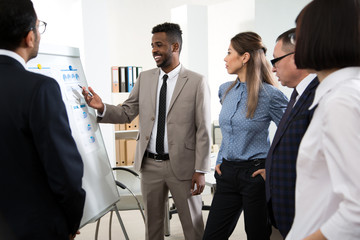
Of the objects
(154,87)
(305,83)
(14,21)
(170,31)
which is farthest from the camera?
(170,31)

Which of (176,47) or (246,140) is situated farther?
(176,47)

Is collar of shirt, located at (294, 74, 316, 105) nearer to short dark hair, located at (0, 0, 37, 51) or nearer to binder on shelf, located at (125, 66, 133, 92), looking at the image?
short dark hair, located at (0, 0, 37, 51)

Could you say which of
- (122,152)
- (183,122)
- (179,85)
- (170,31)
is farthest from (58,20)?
(183,122)

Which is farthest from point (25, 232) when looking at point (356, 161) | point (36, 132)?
point (356, 161)

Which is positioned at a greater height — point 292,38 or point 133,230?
point 292,38

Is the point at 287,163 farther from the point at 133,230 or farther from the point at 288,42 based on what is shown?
the point at 133,230

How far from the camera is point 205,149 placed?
2.57 metres

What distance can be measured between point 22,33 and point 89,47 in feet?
11.3

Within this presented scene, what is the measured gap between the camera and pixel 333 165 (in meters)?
0.89

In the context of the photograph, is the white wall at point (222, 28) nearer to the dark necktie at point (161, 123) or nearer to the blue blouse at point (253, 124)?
A: the dark necktie at point (161, 123)

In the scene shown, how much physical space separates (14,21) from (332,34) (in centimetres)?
102

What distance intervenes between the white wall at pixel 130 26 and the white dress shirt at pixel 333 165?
4.00 metres

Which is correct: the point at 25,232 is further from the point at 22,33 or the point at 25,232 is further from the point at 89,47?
the point at 89,47

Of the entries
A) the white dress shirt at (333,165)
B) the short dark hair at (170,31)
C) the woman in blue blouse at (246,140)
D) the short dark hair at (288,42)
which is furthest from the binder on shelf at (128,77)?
the white dress shirt at (333,165)
